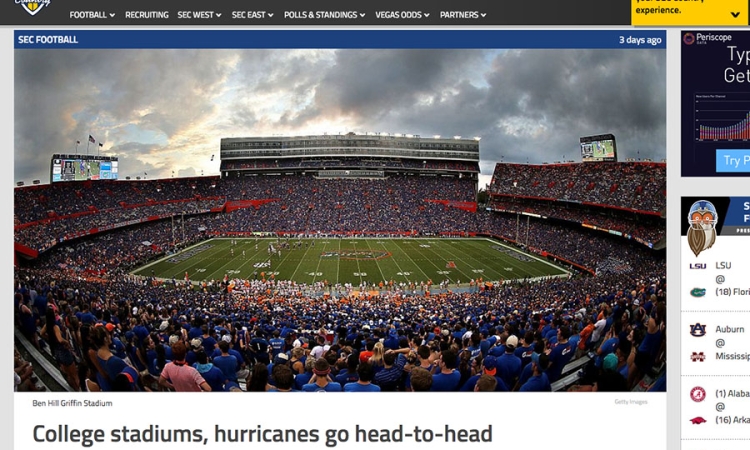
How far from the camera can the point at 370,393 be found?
358 cm

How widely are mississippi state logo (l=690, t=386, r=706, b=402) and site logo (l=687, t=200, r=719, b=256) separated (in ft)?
4.88

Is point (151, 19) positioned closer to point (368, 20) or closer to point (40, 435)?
point (368, 20)

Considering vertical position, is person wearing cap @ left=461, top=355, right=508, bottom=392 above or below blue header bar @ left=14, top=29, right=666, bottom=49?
below

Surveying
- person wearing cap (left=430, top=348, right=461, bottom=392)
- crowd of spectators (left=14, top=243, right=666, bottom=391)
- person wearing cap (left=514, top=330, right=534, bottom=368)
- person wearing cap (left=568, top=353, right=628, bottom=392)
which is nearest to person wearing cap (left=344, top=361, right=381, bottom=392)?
crowd of spectators (left=14, top=243, right=666, bottom=391)

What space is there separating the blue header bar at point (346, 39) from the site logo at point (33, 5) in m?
0.25

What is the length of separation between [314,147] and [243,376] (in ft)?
204

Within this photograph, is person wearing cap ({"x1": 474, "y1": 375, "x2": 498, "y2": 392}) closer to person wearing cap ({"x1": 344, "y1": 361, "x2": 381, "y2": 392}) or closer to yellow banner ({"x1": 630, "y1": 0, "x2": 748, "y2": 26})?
person wearing cap ({"x1": 344, "y1": 361, "x2": 381, "y2": 392})

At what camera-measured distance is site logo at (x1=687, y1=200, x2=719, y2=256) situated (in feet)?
13.2

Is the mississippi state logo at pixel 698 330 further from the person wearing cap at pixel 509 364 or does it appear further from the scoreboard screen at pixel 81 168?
the scoreboard screen at pixel 81 168

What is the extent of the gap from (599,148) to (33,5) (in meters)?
41.8

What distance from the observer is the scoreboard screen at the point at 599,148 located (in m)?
35.0

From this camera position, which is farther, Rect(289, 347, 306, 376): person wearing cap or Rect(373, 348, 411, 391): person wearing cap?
Rect(289, 347, 306, 376): person wearing cap

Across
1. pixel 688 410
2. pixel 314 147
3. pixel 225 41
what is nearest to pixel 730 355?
pixel 688 410

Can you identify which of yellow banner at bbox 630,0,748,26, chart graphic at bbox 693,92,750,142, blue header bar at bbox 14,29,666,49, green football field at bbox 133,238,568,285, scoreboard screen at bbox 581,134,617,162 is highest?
scoreboard screen at bbox 581,134,617,162
